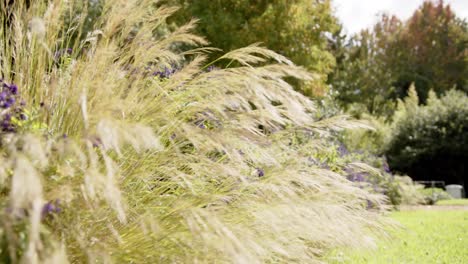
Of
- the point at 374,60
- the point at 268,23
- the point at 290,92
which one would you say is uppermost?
the point at 290,92

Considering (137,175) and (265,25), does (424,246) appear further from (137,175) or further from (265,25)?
(265,25)

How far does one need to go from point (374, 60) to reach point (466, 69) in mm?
4606

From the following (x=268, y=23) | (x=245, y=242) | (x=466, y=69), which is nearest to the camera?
(x=245, y=242)

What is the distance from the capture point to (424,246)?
489cm

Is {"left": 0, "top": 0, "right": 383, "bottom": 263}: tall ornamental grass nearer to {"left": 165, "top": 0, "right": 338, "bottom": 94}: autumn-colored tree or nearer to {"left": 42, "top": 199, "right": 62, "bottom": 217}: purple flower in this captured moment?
{"left": 42, "top": 199, "right": 62, "bottom": 217}: purple flower

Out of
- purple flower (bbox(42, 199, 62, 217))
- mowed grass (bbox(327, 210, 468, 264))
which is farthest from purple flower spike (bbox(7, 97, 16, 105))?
mowed grass (bbox(327, 210, 468, 264))

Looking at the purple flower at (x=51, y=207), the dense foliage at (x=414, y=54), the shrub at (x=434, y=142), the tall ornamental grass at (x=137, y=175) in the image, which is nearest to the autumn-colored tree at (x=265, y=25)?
the shrub at (x=434, y=142)

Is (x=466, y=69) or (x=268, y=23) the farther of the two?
(x=466, y=69)

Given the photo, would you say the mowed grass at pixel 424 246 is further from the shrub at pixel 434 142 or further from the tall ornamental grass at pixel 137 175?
the shrub at pixel 434 142

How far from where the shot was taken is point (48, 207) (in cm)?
153

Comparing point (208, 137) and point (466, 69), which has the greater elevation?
point (208, 137)

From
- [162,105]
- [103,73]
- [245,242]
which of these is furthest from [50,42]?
[245,242]

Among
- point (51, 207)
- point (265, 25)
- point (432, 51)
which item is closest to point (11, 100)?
point (51, 207)

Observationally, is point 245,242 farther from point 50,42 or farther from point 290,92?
point 50,42
